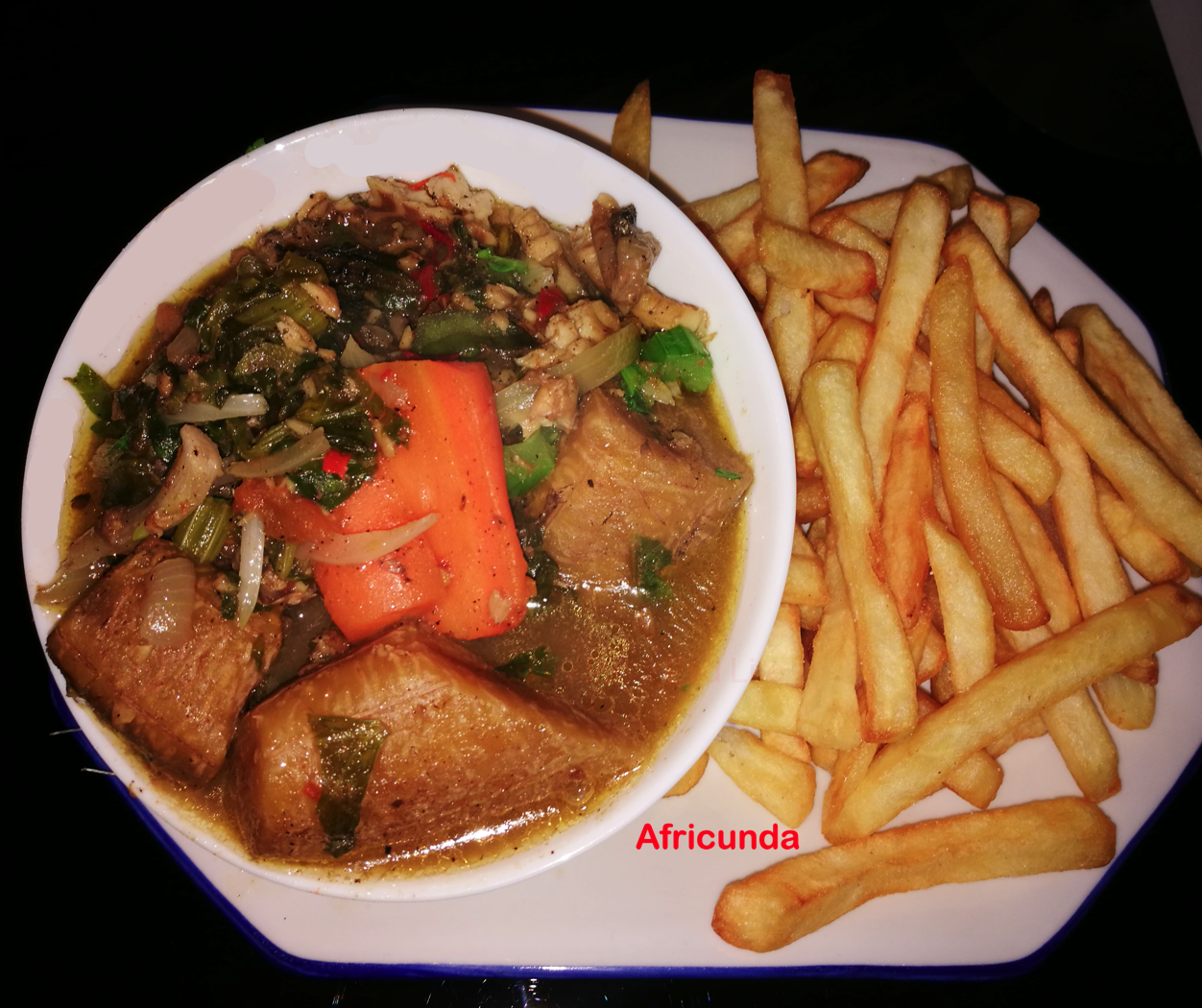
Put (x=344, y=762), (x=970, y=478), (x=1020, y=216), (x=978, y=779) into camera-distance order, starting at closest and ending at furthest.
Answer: (x=344, y=762) < (x=970, y=478) < (x=978, y=779) < (x=1020, y=216)

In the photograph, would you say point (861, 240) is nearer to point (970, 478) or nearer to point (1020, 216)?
point (1020, 216)

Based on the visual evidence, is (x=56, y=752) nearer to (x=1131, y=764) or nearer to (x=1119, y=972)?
(x=1131, y=764)

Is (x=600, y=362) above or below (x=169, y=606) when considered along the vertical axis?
above

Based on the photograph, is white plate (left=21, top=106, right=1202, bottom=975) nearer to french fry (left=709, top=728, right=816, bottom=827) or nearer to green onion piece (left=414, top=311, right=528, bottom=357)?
french fry (left=709, top=728, right=816, bottom=827)

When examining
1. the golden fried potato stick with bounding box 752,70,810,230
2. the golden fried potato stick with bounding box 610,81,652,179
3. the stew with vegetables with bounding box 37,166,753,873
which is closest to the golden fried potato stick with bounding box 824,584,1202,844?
the stew with vegetables with bounding box 37,166,753,873

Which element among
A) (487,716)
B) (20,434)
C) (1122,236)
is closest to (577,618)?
(487,716)
